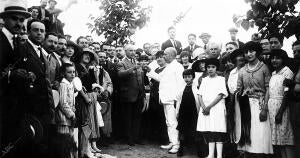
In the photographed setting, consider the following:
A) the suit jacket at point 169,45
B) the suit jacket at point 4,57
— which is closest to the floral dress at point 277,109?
the suit jacket at point 4,57

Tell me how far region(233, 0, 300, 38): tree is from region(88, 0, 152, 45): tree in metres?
5.48

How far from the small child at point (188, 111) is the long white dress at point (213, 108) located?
402 millimetres

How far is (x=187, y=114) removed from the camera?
7125mm

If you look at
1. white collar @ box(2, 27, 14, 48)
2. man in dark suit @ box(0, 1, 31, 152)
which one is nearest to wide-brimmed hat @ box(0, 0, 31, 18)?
man in dark suit @ box(0, 1, 31, 152)

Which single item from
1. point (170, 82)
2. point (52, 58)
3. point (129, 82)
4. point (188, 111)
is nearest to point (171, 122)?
point (188, 111)

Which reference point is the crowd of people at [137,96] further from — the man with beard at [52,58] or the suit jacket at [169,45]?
the suit jacket at [169,45]

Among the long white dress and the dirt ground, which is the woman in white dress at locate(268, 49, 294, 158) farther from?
the dirt ground

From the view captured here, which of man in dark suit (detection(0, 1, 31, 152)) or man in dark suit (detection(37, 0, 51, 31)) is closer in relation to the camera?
man in dark suit (detection(0, 1, 31, 152))

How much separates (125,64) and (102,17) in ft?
9.37

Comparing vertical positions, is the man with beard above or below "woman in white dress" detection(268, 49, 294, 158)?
above

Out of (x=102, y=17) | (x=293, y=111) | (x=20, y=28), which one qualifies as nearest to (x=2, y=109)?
(x=20, y=28)

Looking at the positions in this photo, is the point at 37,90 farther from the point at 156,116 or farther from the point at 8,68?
the point at 156,116

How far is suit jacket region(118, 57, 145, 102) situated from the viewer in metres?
7.89

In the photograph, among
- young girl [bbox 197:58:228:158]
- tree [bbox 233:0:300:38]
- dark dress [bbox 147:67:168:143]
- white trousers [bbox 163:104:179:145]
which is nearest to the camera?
tree [bbox 233:0:300:38]
